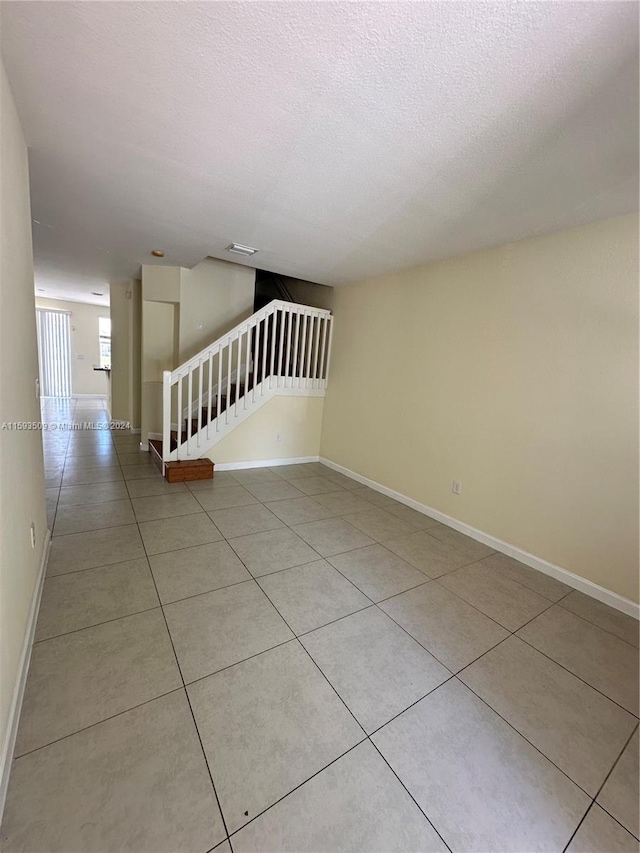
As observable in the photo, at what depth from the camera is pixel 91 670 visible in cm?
144

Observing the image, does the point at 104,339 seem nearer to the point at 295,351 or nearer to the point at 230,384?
the point at 230,384

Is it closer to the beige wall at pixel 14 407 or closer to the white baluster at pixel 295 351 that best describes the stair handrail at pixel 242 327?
the white baluster at pixel 295 351

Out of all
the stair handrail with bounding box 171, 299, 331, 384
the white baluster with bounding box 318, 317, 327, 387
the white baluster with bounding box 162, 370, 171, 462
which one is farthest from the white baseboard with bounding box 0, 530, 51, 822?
the white baluster with bounding box 318, 317, 327, 387

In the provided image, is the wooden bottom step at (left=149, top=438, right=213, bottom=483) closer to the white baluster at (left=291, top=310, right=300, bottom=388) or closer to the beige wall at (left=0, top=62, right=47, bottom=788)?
the white baluster at (left=291, top=310, right=300, bottom=388)

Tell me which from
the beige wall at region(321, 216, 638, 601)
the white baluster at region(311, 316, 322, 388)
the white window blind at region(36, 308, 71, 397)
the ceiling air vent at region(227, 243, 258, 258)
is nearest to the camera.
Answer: the beige wall at region(321, 216, 638, 601)

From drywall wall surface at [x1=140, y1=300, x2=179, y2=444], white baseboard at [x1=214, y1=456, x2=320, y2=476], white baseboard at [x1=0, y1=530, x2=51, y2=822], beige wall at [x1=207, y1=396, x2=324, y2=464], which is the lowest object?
white baseboard at [x1=0, y1=530, x2=51, y2=822]

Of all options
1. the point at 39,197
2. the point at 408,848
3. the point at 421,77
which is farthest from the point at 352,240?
the point at 408,848

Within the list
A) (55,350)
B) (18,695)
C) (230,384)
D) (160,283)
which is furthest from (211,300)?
(55,350)

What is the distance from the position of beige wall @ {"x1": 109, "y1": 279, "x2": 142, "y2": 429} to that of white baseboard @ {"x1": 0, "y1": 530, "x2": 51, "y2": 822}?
438cm

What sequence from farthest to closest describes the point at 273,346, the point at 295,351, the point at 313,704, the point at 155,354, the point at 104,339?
the point at 104,339, the point at 155,354, the point at 295,351, the point at 273,346, the point at 313,704

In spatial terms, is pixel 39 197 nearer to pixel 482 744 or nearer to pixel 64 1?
pixel 64 1

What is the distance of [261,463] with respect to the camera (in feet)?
15.1

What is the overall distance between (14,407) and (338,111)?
1.97 meters

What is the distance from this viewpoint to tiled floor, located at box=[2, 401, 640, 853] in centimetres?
102
